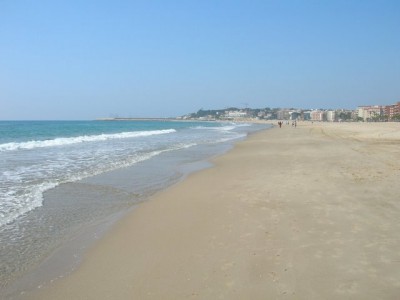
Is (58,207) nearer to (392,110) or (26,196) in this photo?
(26,196)

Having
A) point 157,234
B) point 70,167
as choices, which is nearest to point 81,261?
point 157,234

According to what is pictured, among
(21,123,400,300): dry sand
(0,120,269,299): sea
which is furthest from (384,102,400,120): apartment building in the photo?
(21,123,400,300): dry sand

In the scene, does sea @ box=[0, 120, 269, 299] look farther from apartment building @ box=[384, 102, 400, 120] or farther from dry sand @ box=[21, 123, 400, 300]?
A: apartment building @ box=[384, 102, 400, 120]

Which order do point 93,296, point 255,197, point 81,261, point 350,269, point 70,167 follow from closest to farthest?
point 93,296 < point 350,269 < point 81,261 < point 255,197 < point 70,167

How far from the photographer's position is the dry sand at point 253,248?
412cm

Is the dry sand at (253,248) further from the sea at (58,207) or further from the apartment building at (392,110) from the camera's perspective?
the apartment building at (392,110)

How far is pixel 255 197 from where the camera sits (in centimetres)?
875

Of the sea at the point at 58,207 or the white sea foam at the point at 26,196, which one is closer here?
the sea at the point at 58,207

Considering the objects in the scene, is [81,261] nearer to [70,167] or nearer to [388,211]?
[388,211]

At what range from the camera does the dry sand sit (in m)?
4.12

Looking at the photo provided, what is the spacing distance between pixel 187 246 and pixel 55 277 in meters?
1.90

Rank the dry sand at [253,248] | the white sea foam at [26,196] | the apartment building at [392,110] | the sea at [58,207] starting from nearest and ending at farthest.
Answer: the dry sand at [253,248] → the sea at [58,207] → the white sea foam at [26,196] → the apartment building at [392,110]

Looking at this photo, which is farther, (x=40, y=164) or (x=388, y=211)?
(x=40, y=164)

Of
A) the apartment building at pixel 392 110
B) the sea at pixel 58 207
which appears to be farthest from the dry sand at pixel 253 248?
the apartment building at pixel 392 110
